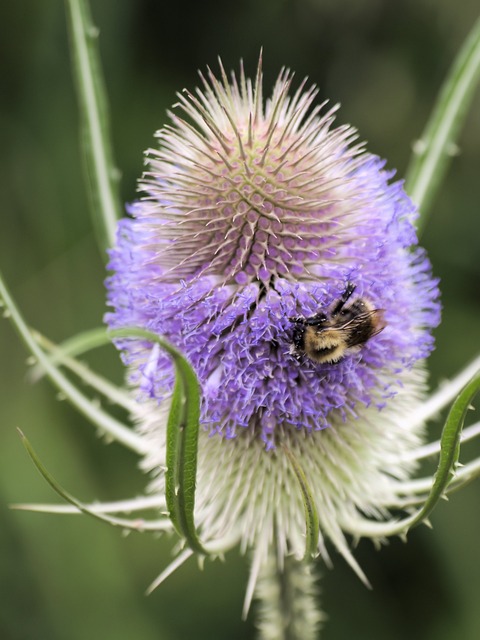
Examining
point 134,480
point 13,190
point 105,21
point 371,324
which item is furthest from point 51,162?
point 371,324

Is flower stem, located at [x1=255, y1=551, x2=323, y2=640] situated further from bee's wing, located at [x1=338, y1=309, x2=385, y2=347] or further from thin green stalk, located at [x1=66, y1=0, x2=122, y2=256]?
thin green stalk, located at [x1=66, y1=0, x2=122, y2=256]

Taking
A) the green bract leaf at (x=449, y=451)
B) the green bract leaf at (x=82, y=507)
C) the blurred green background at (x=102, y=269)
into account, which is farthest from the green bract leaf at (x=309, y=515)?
the blurred green background at (x=102, y=269)

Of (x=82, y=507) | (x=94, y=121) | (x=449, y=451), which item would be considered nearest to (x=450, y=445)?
(x=449, y=451)

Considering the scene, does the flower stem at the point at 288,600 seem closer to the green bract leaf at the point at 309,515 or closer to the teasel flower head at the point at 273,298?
the teasel flower head at the point at 273,298

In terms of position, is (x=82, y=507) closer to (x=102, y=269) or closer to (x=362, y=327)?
(x=362, y=327)

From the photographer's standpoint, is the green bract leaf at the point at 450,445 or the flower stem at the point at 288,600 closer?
the green bract leaf at the point at 450,445
